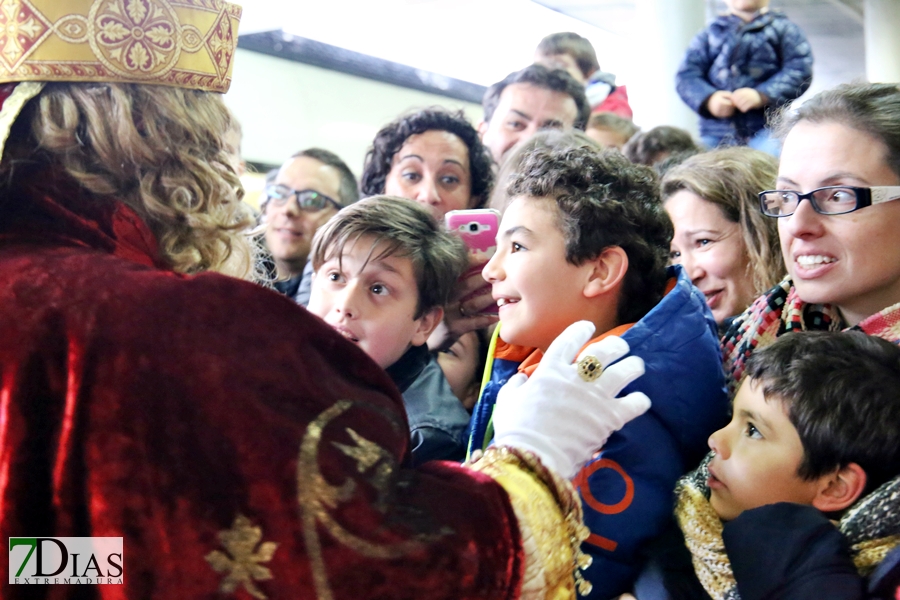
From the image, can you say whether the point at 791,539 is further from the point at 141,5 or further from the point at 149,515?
the point at 141,5

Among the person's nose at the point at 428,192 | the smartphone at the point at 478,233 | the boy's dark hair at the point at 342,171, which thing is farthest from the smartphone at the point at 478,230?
the boy's dark hair at the point at 342,171

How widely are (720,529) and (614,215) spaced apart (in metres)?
0.70

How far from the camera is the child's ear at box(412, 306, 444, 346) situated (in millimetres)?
2213

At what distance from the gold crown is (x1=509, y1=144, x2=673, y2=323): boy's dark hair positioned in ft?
2.86

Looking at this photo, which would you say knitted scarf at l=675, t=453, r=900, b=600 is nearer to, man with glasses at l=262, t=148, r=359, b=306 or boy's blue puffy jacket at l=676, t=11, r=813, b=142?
man with glasses at l=262, t=148, r=359, b=306

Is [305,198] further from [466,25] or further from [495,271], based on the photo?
[466,25]

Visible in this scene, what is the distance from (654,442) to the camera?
1597mm

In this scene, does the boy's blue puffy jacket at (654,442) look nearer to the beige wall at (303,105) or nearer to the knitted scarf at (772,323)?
the knitted scarf at (772,323)

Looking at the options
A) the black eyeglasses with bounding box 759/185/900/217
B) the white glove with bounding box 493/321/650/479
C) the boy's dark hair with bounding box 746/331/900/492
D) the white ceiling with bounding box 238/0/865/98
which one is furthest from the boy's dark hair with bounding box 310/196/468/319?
the white ceiling with bounding box 238/0/865/98

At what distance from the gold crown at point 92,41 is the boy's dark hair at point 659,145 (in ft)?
7.33

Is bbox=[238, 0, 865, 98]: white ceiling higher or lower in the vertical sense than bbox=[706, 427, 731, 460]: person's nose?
higher

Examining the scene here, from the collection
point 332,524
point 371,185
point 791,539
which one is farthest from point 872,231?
point 371,185

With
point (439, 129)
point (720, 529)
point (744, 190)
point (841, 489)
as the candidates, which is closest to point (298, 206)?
point (439, 129)

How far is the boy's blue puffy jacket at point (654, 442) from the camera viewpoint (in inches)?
60.8
